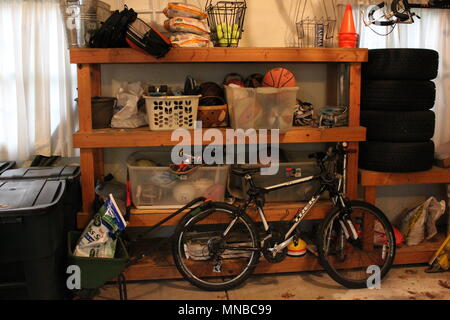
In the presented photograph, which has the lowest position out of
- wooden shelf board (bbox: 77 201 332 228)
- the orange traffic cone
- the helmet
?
the helmet

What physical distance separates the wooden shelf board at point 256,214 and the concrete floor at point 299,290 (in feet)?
1.26

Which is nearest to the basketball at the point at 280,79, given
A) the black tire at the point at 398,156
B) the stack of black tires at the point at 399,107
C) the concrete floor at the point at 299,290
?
the stack of black tires at the point at 399,107

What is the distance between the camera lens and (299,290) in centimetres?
295

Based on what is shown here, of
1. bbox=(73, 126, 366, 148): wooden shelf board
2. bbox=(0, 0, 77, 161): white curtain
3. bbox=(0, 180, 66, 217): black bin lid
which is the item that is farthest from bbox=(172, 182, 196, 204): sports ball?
bbox=(0, 0, 77, 161): white curtain

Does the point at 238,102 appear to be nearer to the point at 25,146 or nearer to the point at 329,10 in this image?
the point at 329,10

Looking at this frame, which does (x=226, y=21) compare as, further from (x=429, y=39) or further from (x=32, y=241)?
(x=32, y=241)

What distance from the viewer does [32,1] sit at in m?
3.06

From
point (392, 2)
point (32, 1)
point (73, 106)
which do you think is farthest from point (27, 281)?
point (392, 2)

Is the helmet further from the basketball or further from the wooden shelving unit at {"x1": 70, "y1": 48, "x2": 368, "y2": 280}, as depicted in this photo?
the basketball

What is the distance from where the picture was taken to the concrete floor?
113 inches

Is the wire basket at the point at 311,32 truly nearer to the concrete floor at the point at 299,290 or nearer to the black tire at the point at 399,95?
the black tire at the point at 399,95

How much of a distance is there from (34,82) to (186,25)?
1072mm

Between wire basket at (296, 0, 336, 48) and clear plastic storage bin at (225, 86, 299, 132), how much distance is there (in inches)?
21.2
